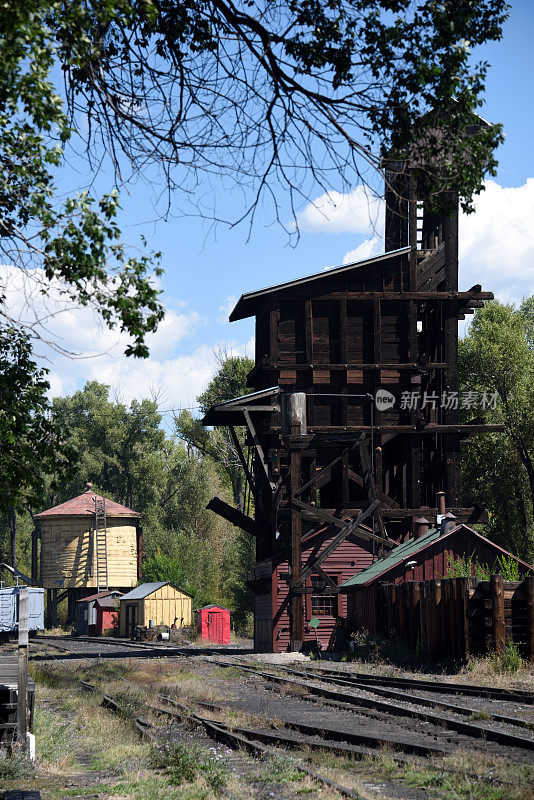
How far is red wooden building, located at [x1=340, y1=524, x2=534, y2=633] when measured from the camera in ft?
92.2

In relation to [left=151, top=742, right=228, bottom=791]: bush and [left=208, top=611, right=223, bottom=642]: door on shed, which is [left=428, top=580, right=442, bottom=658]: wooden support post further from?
[left=208, top=611, right=223, bottom=642]: door on shed

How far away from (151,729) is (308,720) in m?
2.47

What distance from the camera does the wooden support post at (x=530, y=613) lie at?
2103 centimetres

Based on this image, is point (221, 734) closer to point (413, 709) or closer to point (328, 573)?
point (413, 709)

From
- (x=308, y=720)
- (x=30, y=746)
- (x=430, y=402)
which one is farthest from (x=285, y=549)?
(x=30, y=746)

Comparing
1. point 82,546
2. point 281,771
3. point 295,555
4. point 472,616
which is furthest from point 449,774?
point 82,546

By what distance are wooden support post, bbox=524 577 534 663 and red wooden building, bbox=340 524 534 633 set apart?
5.70m

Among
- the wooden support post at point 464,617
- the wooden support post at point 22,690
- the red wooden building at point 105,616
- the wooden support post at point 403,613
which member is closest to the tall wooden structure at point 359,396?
the wooden support post at point 403,613

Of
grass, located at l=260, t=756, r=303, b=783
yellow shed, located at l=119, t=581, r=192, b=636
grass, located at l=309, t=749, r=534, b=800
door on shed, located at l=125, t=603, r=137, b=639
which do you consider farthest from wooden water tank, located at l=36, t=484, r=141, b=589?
grass, located at l=260, t=756, r=303, b=783

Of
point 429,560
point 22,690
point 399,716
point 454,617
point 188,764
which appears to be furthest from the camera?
point 429,560

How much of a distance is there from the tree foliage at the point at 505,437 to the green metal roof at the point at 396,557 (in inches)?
859

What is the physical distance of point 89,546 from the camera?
6669cm

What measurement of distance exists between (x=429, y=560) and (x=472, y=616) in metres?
7.16

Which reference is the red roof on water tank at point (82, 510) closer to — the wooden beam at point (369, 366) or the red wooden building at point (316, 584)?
the red wooden building at point (316, 584)
